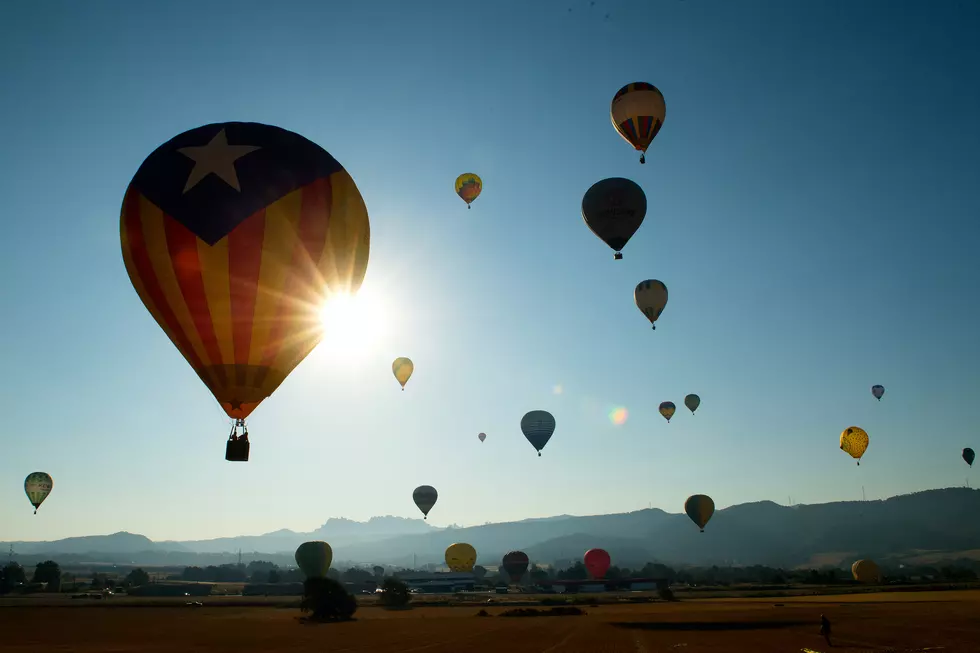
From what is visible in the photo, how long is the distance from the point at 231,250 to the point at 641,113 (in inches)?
1183

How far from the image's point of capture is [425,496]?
10212 centimetres

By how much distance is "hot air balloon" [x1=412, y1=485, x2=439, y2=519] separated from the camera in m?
100

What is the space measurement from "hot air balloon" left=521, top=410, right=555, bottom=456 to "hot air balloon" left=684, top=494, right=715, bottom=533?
2865cm

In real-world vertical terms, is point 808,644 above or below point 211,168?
below

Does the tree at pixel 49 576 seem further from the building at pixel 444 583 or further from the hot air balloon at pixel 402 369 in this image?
the hot air balloon at pixel 402 369

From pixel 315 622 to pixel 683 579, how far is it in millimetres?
115535

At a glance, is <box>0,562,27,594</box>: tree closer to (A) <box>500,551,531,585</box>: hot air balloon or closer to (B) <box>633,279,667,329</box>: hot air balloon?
(A) <box>500,551,531,585</box>: hot air balloon

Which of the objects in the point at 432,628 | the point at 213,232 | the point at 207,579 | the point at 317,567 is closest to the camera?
the point at 213,232

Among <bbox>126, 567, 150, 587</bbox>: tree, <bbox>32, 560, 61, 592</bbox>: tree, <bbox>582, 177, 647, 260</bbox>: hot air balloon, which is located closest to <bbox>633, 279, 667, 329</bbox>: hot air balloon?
<bbox>582, 177, 647, 260</bbox>: hot air balloon

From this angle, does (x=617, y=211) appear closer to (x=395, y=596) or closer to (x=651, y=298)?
(x=651, y=298)

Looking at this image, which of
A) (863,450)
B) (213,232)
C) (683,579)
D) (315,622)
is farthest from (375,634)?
(683,579)

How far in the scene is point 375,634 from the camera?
45.5 meters

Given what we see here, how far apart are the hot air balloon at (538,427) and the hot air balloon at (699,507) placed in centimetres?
2865

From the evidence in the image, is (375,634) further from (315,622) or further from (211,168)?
(211,168)
